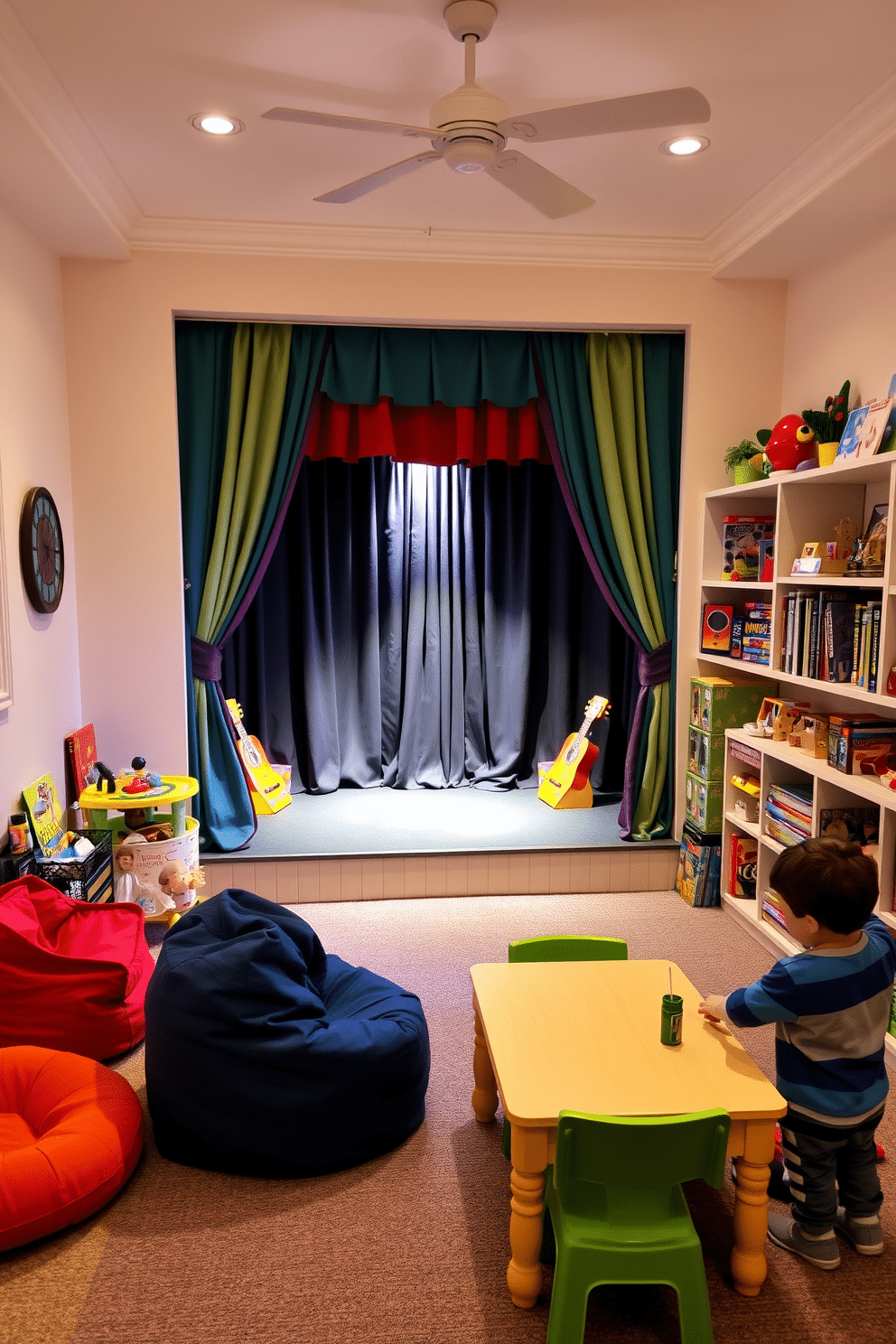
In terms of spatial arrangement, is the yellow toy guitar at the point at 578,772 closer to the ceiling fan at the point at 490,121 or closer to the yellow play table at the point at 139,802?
the yellow play table at the point at 139,802

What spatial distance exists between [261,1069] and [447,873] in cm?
186

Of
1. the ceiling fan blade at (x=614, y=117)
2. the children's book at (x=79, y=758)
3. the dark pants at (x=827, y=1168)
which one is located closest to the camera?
the dark pants at (x=827, y=1168)

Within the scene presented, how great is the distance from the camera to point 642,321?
3863 mm

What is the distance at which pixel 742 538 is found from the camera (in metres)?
3.94

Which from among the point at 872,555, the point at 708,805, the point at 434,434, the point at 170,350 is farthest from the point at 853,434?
the point at 170,350

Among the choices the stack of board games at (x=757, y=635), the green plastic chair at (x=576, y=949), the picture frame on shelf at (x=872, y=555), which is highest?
the picture frame on shelf at (x=872, y=555)

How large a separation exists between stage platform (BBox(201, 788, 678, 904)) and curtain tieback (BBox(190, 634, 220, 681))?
77cm

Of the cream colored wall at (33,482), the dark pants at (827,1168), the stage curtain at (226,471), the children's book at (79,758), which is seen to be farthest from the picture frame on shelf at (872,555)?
the children's book at (79,758)

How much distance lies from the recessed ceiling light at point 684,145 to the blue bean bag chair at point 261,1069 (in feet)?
8.60

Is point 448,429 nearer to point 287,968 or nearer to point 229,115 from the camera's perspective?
point 229,115

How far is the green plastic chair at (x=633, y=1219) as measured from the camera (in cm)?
159

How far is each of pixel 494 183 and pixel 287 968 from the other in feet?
8.59

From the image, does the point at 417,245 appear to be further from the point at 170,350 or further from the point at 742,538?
the point at 742,538

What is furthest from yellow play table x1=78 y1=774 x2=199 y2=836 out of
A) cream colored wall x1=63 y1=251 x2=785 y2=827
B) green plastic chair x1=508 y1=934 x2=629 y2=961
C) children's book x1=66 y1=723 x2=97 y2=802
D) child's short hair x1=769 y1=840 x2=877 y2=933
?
child's short hair x1=769 y1=840 x2=877 y2=933
